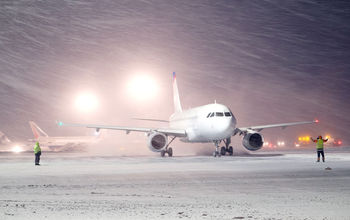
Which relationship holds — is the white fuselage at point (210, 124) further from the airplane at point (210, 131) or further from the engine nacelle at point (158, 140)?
the engine nacelle at point (158, 140)

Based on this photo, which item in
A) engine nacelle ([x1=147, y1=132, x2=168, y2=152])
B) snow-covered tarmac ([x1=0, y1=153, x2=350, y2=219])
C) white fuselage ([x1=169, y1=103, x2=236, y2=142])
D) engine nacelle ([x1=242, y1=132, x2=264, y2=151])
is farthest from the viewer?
engine nacelle ([x1=147, y1=132, x2=168, y2=152])

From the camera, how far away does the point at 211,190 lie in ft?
47.8

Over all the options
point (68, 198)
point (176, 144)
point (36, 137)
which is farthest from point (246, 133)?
point (36, 137)

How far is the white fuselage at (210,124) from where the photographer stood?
3894 cm

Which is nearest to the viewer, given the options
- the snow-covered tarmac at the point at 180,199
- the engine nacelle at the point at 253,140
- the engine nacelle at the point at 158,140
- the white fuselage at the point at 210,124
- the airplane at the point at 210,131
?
the snow-covered tarmac at the point at 180,199

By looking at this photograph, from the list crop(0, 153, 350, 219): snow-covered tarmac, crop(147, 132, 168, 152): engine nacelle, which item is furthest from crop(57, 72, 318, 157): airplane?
crop(0, 153, 350, 219): snow-covered tarmac

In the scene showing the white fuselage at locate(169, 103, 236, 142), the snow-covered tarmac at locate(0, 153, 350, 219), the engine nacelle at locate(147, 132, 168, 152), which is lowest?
the snow-covered tarmac at locate(0, 153, 350, 219)

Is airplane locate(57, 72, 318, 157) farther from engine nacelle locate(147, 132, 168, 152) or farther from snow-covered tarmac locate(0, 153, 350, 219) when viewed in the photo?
snow-covered tarmac locate(0, 153, 350, 219)

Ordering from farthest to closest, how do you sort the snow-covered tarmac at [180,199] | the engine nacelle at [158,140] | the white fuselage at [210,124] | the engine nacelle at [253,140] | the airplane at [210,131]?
the engine nacelle at [158,140] < the engine nacelle at [253,140] < the airplane at [210,131] < the white fuselage at [210,124] < the snow-covered tarmac at [180,199]

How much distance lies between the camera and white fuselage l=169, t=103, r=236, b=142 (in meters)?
38.9

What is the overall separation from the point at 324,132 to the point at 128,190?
112 m

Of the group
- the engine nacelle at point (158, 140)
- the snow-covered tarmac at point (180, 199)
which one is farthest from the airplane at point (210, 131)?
the snow-covered tarmac at point (180, 199)

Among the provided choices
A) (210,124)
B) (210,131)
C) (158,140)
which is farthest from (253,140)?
(158,140)

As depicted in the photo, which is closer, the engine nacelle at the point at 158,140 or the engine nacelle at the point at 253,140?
the engine nacelle at the point at 253,140
